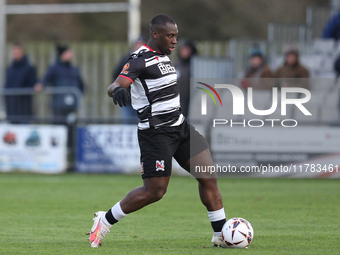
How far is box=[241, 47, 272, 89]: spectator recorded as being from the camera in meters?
13.4

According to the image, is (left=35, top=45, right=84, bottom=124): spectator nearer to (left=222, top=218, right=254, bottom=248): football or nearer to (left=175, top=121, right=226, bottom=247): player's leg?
(left=175, top=121, right=226, bottom=247): player's leg

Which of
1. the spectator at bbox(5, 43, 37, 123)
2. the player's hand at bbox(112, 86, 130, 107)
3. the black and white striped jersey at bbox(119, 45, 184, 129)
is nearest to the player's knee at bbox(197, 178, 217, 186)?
the black and white striped jersey at bbox(119, 45, 184, 129)

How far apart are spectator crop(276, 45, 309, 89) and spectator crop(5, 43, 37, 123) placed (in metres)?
5.83

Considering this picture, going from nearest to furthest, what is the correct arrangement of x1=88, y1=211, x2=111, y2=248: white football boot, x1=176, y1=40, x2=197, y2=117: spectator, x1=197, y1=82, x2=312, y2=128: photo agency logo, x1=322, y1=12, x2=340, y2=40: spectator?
x1=88, y1=211, x2=111, y2=248: white football boot → x1=197, y1=82, x2=312, y2=128: photo agency logo → x1=176, y1=40, x2=197, y2=117: spectator → x1=322, y1=12, x2=340, y2=40: spectator

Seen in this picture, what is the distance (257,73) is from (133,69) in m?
8.43

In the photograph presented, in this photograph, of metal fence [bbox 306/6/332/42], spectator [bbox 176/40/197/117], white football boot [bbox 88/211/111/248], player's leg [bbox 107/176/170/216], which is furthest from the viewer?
metal fence [bbox 306/6/332/42]

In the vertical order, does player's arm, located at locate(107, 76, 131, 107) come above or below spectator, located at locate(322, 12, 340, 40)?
below

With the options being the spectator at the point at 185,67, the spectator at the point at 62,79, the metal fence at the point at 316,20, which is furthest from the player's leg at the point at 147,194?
the metal fence at the point at 316,20

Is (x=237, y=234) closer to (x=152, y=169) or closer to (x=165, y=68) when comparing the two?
(x=152, y=169)

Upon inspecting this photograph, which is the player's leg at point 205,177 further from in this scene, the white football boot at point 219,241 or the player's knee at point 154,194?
the player's knee at point 154,194

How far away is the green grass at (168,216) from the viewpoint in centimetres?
619

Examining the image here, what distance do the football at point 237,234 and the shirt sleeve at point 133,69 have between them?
172 cm

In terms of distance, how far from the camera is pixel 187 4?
29.0 meters

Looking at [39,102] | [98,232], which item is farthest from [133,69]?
[39,102]
